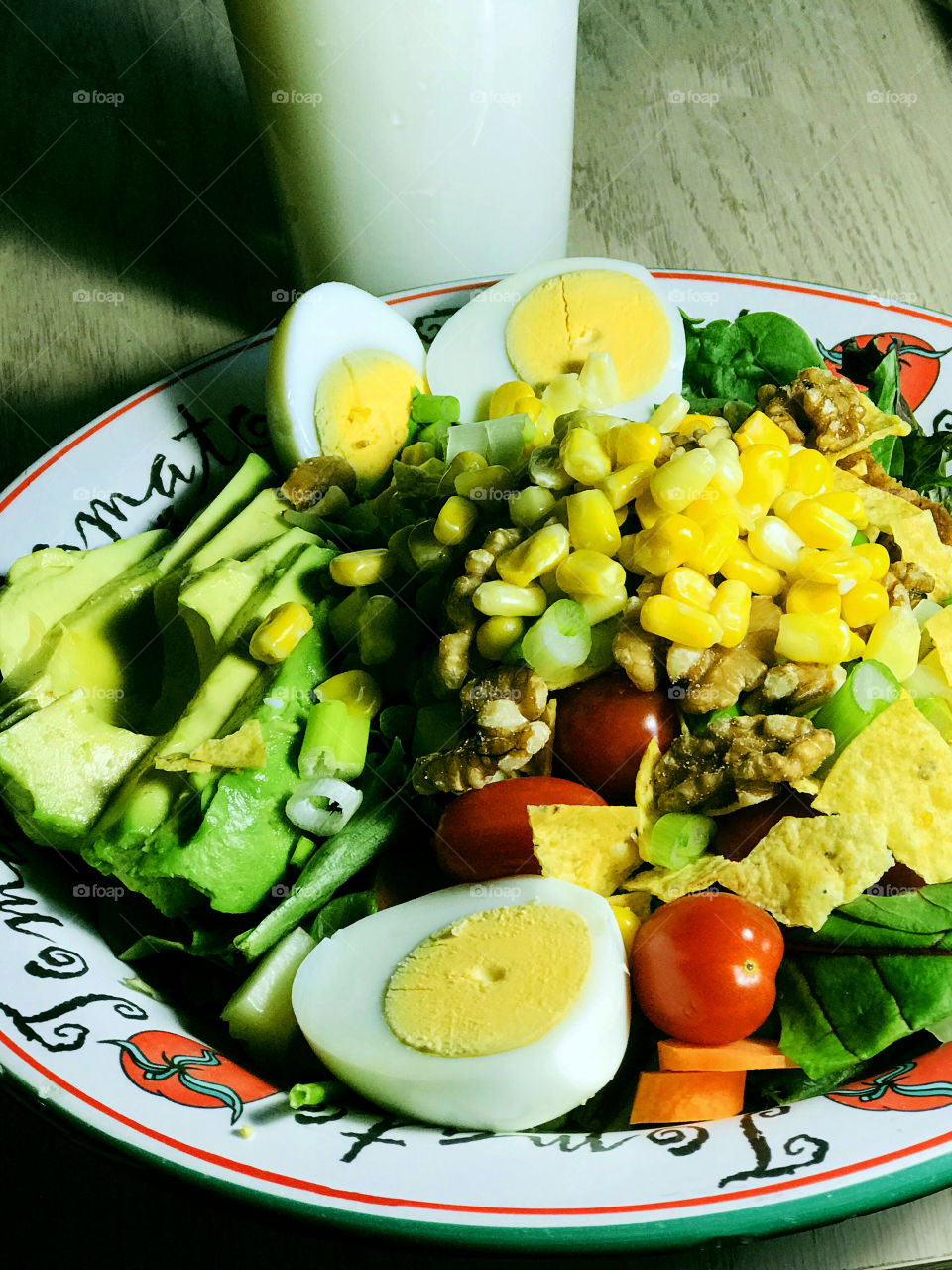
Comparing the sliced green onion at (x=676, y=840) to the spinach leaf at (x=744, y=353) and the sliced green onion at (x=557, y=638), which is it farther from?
the spinach leaf at (x=744, y=353)

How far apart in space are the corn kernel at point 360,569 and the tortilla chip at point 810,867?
64 centimetres

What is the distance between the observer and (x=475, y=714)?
4.85 ft

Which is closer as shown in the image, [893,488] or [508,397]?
[893,488]

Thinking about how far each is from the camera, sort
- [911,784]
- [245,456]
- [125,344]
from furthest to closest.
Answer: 1. [125,344]
2. [245,456]
3. [911,784]

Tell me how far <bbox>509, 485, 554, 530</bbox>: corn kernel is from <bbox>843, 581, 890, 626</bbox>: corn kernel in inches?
16.1

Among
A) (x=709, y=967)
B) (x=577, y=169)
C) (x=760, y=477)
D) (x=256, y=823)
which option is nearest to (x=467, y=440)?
(x=760, y=477)

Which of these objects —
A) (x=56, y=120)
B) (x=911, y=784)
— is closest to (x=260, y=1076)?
(x=911, y=784)

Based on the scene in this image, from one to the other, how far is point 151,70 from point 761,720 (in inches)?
106

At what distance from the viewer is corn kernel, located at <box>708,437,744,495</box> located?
147cm

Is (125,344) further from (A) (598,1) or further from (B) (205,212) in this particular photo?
(A) (598,1)

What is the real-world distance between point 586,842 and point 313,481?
77 cm

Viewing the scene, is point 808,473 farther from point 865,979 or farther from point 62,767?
point 62,767

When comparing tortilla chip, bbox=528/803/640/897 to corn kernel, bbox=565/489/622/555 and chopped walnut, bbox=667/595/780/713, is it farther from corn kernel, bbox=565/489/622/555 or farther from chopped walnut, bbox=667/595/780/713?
corn kernel, bbox=565/489/622/555

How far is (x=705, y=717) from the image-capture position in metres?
→ 1.49
